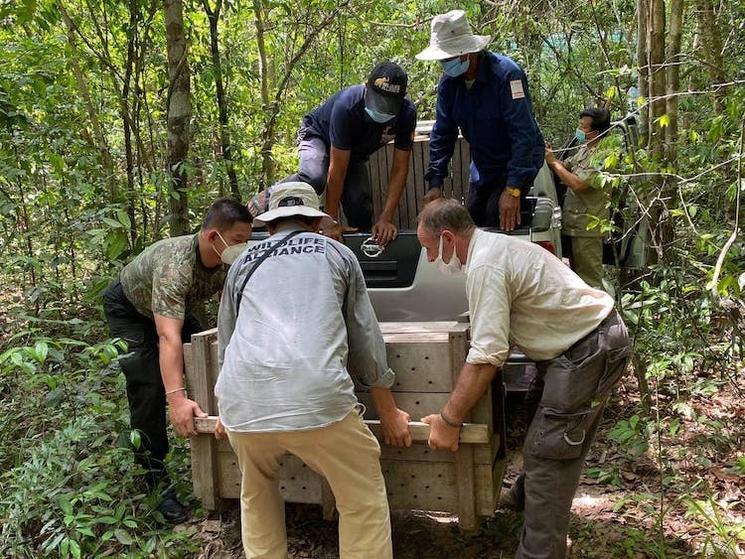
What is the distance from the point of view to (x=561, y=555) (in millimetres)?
2928

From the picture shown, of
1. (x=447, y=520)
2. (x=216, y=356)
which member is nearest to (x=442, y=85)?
(x=216, y=356)

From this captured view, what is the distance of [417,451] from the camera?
9.98ft

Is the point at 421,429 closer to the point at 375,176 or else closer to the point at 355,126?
the point at 355,126

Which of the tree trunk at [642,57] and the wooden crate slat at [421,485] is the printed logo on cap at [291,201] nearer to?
the wooden crate slat at [421,485]

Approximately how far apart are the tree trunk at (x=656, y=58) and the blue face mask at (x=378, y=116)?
5.59 feet

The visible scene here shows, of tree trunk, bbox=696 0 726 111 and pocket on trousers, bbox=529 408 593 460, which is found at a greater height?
tree trunk, bbox=696 0 726 111

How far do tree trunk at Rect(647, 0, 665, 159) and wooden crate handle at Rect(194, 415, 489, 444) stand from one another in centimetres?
249

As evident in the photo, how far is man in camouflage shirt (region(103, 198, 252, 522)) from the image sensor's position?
3.30m

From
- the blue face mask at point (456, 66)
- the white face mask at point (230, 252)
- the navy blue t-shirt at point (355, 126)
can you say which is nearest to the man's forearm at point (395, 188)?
the navy blue t-shirt at point (355, 126)

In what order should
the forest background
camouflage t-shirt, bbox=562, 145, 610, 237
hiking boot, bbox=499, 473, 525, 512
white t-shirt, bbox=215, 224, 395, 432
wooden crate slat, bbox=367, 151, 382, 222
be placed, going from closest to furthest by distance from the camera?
white t-shirt, bbox=215, 224, 395, 432 → the forest background → hiking boot, bbox=499, 473, 525, 512 → camouflage t-shirt, bbox=562, 145, 610, 237 → wooden crate slat, bbox=367, 151, 382, 222

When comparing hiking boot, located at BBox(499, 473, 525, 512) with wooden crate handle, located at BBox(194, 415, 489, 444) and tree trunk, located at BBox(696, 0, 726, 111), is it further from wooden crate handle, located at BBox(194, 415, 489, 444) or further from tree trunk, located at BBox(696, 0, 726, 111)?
tree trunk, located at BBox(696, 0, 726, 111)

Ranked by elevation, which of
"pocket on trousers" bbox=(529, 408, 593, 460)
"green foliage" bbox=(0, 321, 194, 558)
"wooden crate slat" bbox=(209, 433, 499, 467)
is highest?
"pocket on trousers" bbox=(529, 408, 593, 460)

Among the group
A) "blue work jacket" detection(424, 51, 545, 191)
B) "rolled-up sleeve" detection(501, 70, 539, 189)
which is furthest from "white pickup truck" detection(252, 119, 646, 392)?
"blue work jacket" detection(424, 51, 545, 191)

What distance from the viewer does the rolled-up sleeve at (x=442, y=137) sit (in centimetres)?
469
